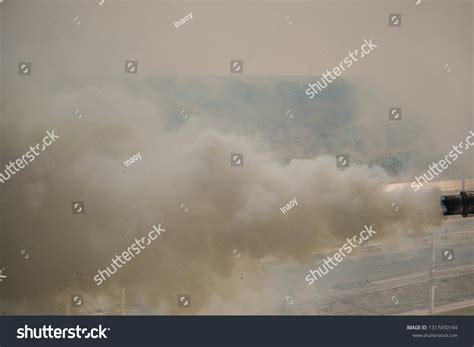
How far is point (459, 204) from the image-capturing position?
5348 millimetres

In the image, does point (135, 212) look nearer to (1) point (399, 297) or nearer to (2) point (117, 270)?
(2) point (117, 270)

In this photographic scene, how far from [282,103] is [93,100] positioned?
62.5 inches

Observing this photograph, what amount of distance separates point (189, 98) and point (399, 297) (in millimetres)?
2417

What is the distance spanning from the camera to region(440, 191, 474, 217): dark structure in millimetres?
5320

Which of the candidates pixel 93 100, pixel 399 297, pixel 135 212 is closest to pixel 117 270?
pixel 135 212

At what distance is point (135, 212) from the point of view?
215 inches

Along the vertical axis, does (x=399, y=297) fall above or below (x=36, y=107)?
below

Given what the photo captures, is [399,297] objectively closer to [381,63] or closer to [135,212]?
[381,63]

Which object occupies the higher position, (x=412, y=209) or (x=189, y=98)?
(x=189, y=98)

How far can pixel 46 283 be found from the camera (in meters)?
5.46

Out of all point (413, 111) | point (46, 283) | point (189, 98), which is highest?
point (189, 98)

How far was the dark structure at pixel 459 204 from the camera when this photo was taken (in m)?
5.32
